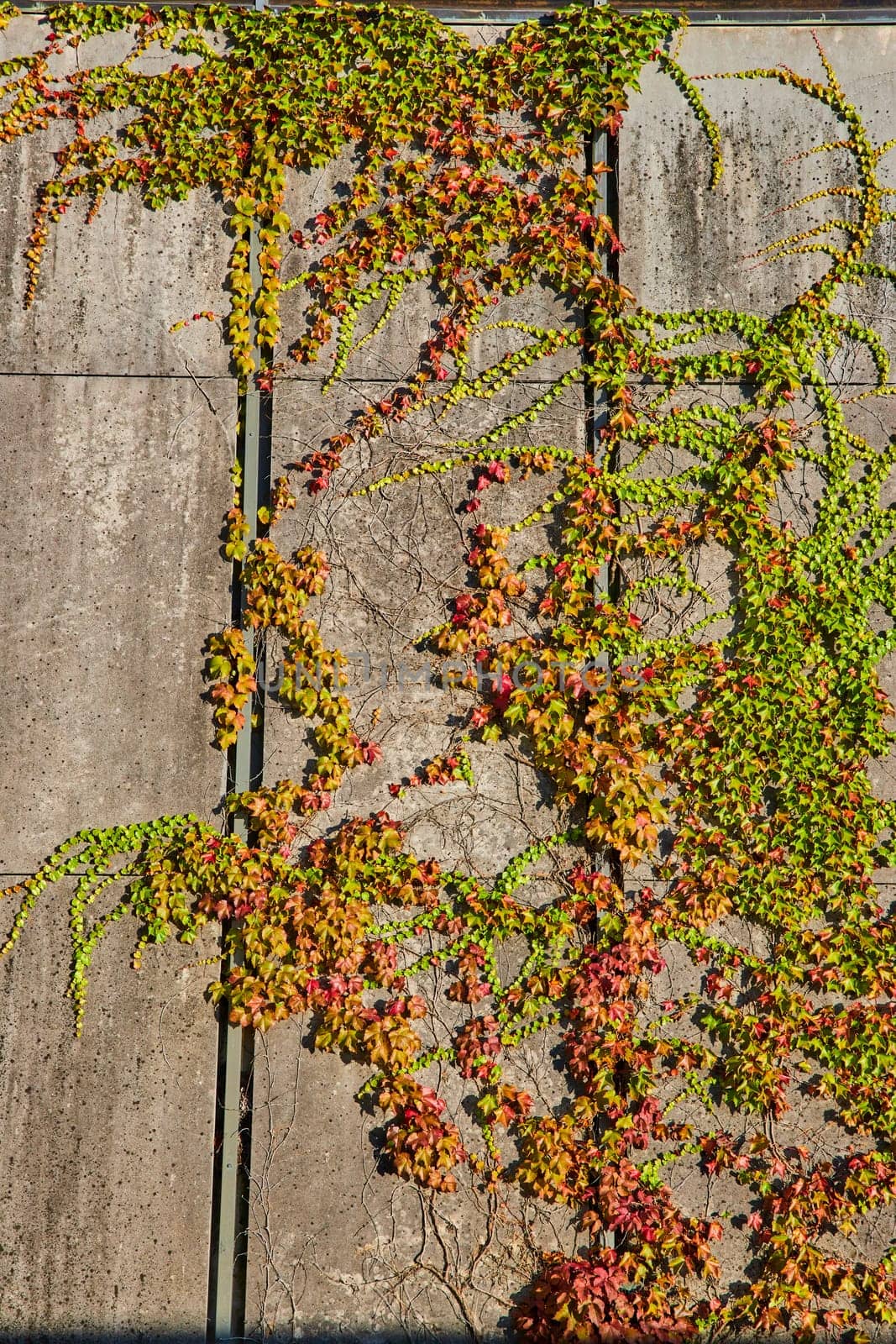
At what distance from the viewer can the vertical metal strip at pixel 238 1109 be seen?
3.47 meters

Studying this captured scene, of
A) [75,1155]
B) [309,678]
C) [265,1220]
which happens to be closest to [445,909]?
[309,678]

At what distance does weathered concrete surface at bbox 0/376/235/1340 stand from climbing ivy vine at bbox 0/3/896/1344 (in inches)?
5.9

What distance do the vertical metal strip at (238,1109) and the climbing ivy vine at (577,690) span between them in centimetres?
9

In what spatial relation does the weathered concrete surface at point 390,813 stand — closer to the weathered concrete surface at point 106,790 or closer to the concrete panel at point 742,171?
the weathered concrete surface at point 106,790

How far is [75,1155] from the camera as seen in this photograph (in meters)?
3.54

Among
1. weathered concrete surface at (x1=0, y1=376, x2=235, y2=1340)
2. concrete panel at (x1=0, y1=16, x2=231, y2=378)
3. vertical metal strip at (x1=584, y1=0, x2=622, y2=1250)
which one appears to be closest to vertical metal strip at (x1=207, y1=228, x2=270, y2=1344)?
weathered concrete surface at (x1=0, y1=376, x2=235, y2=1340)

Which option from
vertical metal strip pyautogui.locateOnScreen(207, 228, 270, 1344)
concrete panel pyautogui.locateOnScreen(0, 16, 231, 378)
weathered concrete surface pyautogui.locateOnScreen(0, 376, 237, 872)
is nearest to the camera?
vertical metal strip pyautogui.locateOnScreen(207, 228, 270, 1344)

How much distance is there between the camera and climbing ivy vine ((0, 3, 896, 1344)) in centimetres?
355

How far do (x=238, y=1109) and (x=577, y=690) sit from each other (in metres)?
2.10

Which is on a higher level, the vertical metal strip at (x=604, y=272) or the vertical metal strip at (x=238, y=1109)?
the vertical metal strip at (x=604, y=272)

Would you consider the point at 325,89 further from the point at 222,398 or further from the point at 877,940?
the point at 877,940

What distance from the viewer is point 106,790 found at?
3781mm

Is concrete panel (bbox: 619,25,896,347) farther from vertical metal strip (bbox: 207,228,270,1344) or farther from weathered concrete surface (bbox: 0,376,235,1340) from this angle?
weathered concrete surface (bbox: 0,376,235,1340)

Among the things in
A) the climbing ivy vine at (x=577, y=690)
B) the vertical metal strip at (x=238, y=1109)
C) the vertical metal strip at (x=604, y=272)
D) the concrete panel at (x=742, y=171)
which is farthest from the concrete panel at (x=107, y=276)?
the concrete panel at (x=742, y=171)
